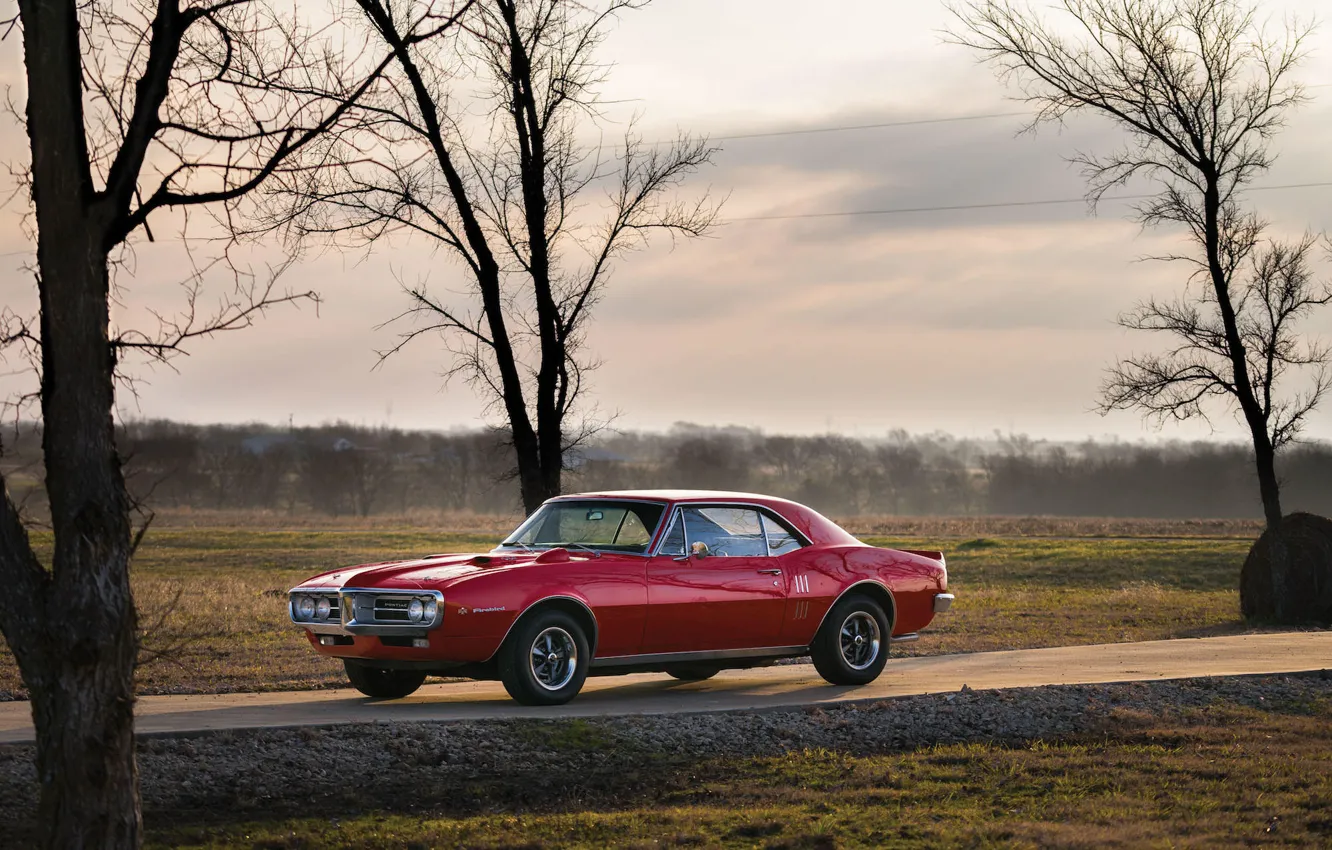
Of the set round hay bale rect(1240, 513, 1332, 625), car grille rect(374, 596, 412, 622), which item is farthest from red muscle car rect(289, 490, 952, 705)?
round hay bale rect(1240, 513, 1332, 625)

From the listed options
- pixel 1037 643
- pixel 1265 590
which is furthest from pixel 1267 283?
pixel 1037 643

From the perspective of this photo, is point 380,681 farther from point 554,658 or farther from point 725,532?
point 725,532

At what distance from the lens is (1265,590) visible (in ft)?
75.9

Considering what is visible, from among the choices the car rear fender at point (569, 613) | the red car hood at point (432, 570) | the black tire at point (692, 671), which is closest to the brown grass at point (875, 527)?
the black tire at point (692, 671)

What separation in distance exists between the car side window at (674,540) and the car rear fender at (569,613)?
37.5 inches

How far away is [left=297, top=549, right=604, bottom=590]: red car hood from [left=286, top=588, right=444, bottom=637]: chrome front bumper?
57 millimetres

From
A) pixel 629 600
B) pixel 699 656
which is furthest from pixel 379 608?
pixel 699 656

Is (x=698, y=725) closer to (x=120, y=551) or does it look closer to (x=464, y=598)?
(x=464, y=598)

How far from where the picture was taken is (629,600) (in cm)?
1220

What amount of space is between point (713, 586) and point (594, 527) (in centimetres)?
105

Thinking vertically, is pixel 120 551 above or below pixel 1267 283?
below

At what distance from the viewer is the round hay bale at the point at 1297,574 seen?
22.6 meters

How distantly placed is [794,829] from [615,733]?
8.80 ft

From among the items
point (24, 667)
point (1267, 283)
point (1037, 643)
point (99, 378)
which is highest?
point (1267, 283)
